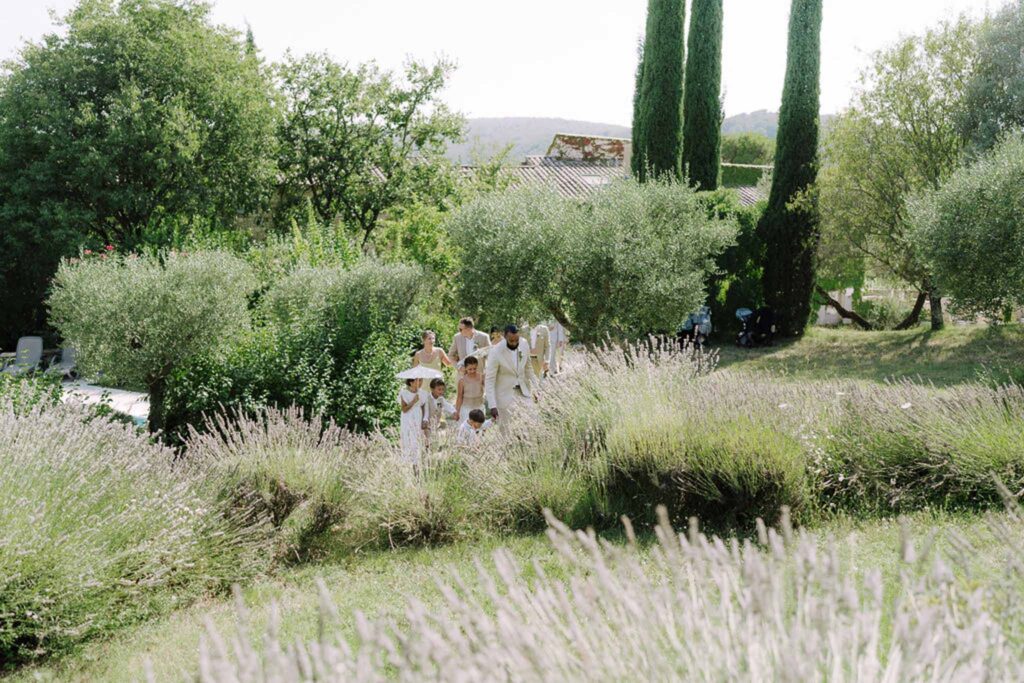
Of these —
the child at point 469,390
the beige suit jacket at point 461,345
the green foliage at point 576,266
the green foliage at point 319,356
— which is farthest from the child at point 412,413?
the green foliage at point 576,266

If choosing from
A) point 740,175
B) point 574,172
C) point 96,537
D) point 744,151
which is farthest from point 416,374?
point 744,151

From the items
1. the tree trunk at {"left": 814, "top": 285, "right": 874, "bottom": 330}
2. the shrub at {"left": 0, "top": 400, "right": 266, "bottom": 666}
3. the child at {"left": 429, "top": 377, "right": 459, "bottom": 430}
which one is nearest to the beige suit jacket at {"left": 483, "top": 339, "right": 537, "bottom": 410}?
the child at {"left": 429, "top": 377, "right": 459, "bottom": 430}

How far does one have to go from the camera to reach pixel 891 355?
1769 cm

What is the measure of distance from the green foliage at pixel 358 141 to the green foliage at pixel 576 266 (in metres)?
8.81

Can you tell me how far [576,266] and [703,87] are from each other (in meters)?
12.5

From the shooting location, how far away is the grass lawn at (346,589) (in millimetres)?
4547

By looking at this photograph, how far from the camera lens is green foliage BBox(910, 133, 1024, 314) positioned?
38.9 ft

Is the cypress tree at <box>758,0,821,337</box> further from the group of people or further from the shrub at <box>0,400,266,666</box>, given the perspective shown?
the shrub at <box>0,400,266,666</box>

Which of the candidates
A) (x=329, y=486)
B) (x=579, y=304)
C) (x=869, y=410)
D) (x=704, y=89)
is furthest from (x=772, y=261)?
(x=329, y=486)

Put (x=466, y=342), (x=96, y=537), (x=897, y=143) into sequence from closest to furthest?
(x=96, y=537)
(x=466, y=342)
(x=897, y=143)

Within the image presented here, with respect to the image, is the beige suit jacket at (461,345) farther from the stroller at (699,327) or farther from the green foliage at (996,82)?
the green foliage at (996,82)

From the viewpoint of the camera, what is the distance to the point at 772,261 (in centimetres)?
2145

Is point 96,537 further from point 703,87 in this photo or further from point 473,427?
point 703,87

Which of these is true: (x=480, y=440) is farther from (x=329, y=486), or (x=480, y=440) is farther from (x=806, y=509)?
(x=806, y=509)
